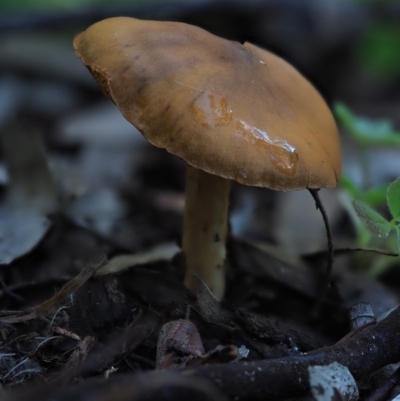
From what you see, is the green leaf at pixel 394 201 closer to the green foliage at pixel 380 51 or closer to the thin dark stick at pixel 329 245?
the thin dark stick at pixel 329 245

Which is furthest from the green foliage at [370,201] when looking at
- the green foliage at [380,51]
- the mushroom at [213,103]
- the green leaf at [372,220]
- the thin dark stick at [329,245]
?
the green foliage at [380,51]

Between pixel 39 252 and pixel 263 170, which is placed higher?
pixel 263 170

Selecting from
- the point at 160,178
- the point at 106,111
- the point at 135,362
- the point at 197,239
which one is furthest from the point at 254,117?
the point at 106,111

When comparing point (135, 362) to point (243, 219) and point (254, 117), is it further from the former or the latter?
point (243, 219)

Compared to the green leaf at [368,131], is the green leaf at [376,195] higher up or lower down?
lower down

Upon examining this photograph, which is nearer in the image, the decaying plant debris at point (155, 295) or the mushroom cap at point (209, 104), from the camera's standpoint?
the decaying plant debris at point (155, 295)
